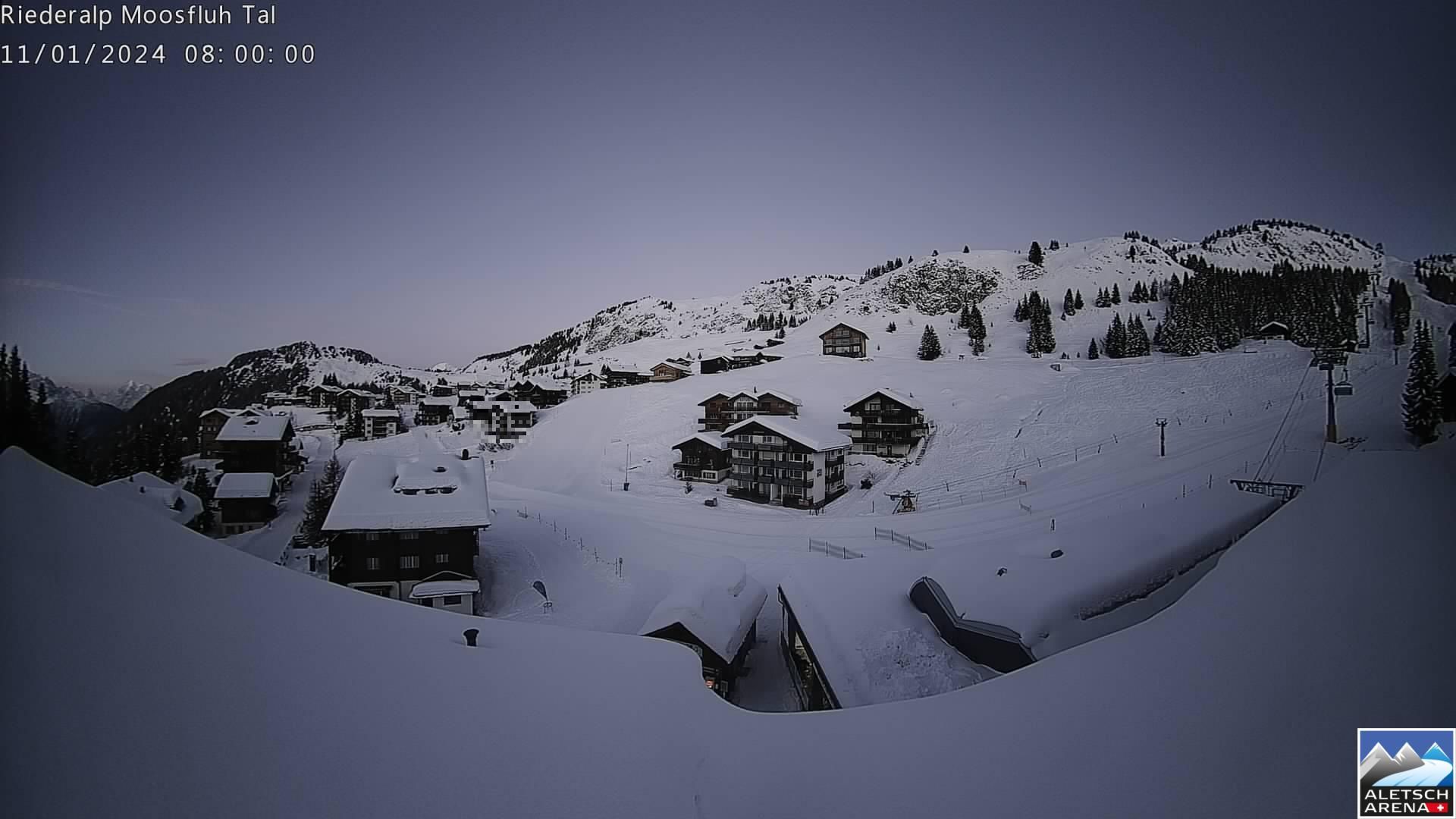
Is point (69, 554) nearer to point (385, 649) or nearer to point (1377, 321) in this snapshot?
point (385, 649)

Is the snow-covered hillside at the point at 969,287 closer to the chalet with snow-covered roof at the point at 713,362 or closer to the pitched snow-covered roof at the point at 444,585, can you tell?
the chalet with snow-covered roof at the point at 713,362

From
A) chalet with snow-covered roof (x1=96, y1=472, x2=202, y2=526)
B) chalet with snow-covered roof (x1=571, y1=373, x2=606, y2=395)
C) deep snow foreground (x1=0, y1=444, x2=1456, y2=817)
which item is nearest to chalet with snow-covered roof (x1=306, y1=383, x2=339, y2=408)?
chalet with snow-covered roof (x1=96, y1=472, x2=202, y2=526)

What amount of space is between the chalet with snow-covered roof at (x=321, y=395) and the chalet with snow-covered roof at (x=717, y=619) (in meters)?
2.13

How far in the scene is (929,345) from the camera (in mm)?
4984

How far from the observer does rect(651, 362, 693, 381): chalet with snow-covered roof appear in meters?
6.20

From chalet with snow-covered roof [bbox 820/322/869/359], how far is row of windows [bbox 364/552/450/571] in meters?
3.58

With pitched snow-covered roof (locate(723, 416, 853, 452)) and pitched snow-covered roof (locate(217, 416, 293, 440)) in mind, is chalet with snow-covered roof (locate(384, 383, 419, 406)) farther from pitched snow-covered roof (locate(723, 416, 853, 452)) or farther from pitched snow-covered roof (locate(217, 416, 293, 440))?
pitched snow-covered roof (locate(723, 416, 853, 452))

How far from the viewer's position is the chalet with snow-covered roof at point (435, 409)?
3.93 meters

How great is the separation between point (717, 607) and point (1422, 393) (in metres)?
3.33

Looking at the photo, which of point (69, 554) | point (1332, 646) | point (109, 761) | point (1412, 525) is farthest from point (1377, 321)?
point (69, 554)

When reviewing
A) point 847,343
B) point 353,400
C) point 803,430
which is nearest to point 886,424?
point 803,430

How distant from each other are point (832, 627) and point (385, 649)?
2.25m

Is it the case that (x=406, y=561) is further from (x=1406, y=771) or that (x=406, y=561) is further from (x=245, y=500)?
(x=1406, y=771)

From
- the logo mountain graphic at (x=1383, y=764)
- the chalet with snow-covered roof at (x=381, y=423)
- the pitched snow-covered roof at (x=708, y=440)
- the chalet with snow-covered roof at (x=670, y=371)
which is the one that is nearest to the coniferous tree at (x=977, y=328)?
the pitched snow-covered roof at (x=708, y=440)
